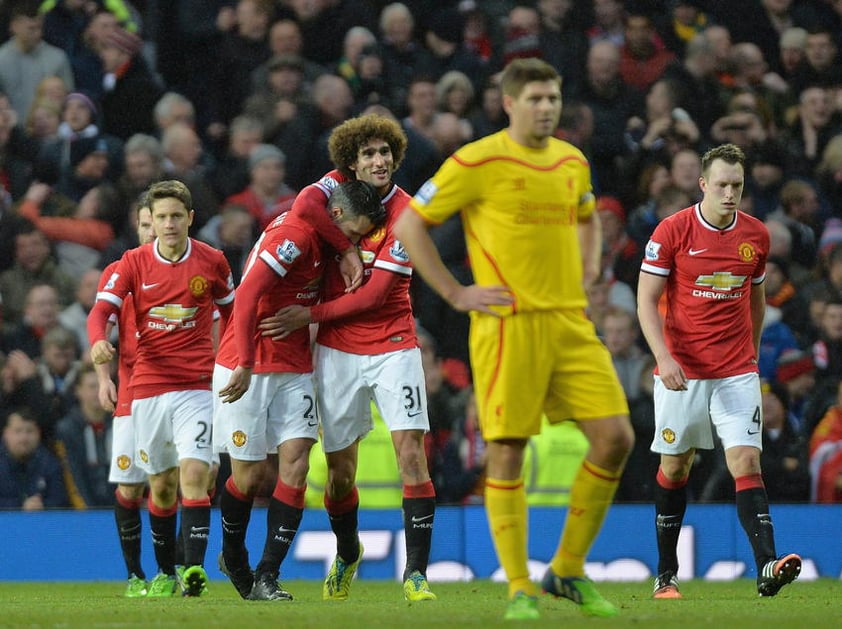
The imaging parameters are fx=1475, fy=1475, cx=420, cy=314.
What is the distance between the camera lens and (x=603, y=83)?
14562 mm

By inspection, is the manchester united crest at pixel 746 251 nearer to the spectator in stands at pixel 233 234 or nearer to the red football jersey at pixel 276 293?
the red football jersey at pixel 276 293

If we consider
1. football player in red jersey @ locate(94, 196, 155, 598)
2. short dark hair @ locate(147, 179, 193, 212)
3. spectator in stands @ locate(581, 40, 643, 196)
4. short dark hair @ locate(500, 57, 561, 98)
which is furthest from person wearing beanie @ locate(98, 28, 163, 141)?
short dark hair @ locate(500, 57, 561, 98)

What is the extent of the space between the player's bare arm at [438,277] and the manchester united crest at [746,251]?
9.04ft

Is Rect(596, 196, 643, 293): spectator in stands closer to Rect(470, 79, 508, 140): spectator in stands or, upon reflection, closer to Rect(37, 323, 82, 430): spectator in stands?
Rect(470, 79, 508, 140): spectator in stands

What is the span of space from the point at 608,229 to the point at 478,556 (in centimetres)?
368

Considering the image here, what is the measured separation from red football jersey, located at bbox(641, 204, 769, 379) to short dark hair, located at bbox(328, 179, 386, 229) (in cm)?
158

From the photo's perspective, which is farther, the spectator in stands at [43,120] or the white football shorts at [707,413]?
the spectator in stands at [43,120]

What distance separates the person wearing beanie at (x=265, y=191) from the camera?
13.5 meters

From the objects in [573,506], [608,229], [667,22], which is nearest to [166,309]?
[573,506]

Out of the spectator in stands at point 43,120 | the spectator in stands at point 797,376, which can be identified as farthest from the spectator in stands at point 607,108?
the spectator in stands at point 43,120

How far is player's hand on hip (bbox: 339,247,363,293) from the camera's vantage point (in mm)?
7863

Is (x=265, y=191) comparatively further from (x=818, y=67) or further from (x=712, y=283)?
(x=712, y=283)

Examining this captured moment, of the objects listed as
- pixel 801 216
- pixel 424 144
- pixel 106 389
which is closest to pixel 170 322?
pixel 106 389

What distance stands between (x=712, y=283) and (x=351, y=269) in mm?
2071
